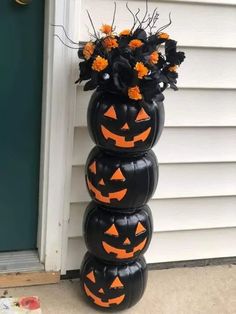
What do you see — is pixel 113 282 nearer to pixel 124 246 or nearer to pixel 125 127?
pixel 124 246

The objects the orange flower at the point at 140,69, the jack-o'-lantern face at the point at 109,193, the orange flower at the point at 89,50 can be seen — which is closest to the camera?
the orange flower at the point at 140,69

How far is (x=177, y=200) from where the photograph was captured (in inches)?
105

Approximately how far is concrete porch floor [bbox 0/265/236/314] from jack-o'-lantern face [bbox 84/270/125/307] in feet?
0.42

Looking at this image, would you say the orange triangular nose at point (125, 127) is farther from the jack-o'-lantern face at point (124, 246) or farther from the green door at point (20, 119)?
the green door at point (20, 119)

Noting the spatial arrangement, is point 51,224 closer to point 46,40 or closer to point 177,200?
point 177,200

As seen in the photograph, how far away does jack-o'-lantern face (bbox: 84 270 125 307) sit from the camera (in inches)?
90.7

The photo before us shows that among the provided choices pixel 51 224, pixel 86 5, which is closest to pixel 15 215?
pixel 51 224

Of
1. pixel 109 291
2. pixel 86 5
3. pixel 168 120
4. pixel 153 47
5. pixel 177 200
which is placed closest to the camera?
pixel 153 47

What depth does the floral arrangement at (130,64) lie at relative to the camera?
1.89 meters

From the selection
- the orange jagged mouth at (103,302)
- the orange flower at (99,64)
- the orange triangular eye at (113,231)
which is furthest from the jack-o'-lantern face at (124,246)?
the orange flower at (99,64)

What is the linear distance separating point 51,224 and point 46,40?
925mm

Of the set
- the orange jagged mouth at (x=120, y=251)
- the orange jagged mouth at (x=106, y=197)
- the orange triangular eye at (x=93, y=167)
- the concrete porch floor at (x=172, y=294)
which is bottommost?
the concrete porch floor at (x=172, y=294)

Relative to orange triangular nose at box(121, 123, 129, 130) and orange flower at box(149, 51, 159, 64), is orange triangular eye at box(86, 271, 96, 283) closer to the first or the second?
orange triangular nose at box(121, 123, 129, 130)

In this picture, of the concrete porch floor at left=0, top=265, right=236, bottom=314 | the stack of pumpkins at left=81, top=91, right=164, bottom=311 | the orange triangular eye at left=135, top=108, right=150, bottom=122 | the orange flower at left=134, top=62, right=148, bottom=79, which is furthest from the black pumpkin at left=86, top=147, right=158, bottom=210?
the concrete porch floor at left=0, top=265, right=236, bottom=314
